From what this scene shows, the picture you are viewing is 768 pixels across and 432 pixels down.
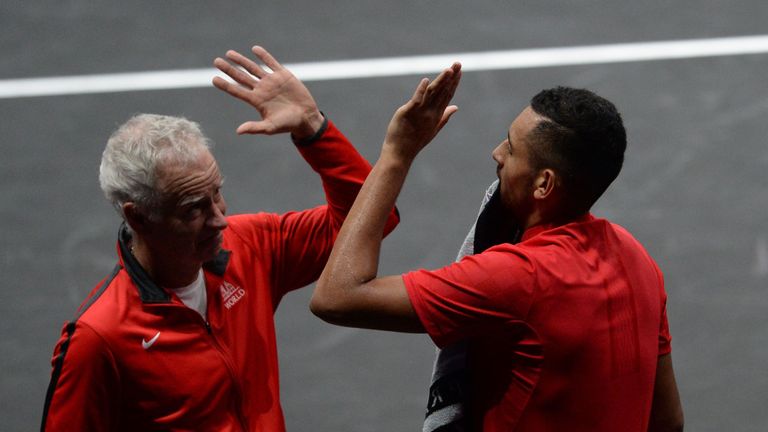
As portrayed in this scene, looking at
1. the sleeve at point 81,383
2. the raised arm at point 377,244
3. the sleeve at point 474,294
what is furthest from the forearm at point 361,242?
the sleeve at point 81,383

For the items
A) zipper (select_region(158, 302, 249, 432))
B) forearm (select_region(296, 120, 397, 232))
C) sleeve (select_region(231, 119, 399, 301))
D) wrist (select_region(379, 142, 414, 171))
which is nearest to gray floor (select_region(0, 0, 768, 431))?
sleeve (select_region(231, 119, 399, 301))

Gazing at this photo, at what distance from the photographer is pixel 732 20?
595cm

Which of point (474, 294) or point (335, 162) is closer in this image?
point (474, 294)

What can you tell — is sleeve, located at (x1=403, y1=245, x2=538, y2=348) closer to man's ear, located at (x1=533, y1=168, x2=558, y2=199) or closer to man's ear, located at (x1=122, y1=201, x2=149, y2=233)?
man's ear, located at (x1=533, y1=168, x2=558, y2=199)

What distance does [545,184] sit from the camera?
2.66 m

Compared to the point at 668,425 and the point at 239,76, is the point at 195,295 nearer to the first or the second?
the point at 239,76

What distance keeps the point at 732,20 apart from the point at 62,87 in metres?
3.68

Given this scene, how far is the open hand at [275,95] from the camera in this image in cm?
292

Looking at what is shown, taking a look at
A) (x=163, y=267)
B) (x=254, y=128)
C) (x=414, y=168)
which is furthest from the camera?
(x=414, y=168)

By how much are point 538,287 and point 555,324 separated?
100mm

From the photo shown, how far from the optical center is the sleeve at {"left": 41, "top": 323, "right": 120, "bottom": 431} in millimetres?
2645

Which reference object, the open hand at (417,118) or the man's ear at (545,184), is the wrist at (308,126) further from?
the man's ear at (545,184)

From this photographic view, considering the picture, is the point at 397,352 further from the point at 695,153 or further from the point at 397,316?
the point at 397,316

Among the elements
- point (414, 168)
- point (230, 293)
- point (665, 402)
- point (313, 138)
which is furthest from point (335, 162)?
point (414, 168)
